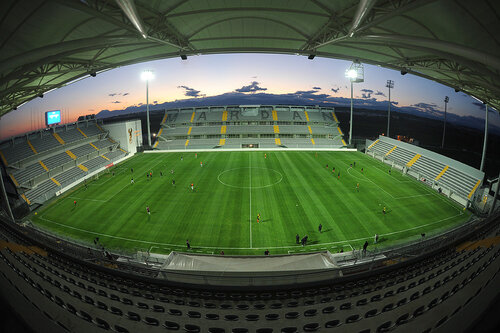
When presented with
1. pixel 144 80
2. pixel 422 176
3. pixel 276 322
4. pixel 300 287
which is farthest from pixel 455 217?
pixel 144 80

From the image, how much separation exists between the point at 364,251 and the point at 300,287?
8976 mm

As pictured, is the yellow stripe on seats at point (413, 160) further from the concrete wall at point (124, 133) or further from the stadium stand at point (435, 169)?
the concrete wall at point (124, 133)

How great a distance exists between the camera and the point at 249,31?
13.7 m

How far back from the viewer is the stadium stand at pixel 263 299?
3.86 meters

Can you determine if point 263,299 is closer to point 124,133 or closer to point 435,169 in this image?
point 435,169

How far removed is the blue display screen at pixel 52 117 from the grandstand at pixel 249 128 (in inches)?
675

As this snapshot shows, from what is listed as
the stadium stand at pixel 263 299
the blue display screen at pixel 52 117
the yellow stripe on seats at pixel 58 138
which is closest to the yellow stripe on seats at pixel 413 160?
the stadium stand at pixel 263 299

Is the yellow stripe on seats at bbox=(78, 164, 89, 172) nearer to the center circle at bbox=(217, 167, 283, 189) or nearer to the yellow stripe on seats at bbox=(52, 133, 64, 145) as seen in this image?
the yellow stripe on seats at bbox=(52, 133, 64, 145)

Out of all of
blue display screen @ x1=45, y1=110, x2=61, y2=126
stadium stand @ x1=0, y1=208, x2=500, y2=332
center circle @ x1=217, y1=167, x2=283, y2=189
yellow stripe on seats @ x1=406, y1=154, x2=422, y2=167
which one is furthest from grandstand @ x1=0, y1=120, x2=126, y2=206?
yellow stripe on seats @ x1=406, y1=154, x2=422, y2=167

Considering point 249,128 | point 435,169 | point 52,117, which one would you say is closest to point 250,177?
point 435,169

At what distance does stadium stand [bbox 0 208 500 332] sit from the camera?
12.7 feet

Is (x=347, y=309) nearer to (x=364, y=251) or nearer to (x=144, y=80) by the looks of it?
(x=364, y=251)

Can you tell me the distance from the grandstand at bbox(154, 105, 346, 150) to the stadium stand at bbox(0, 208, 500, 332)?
42.7 meters

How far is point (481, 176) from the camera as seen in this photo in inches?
898
